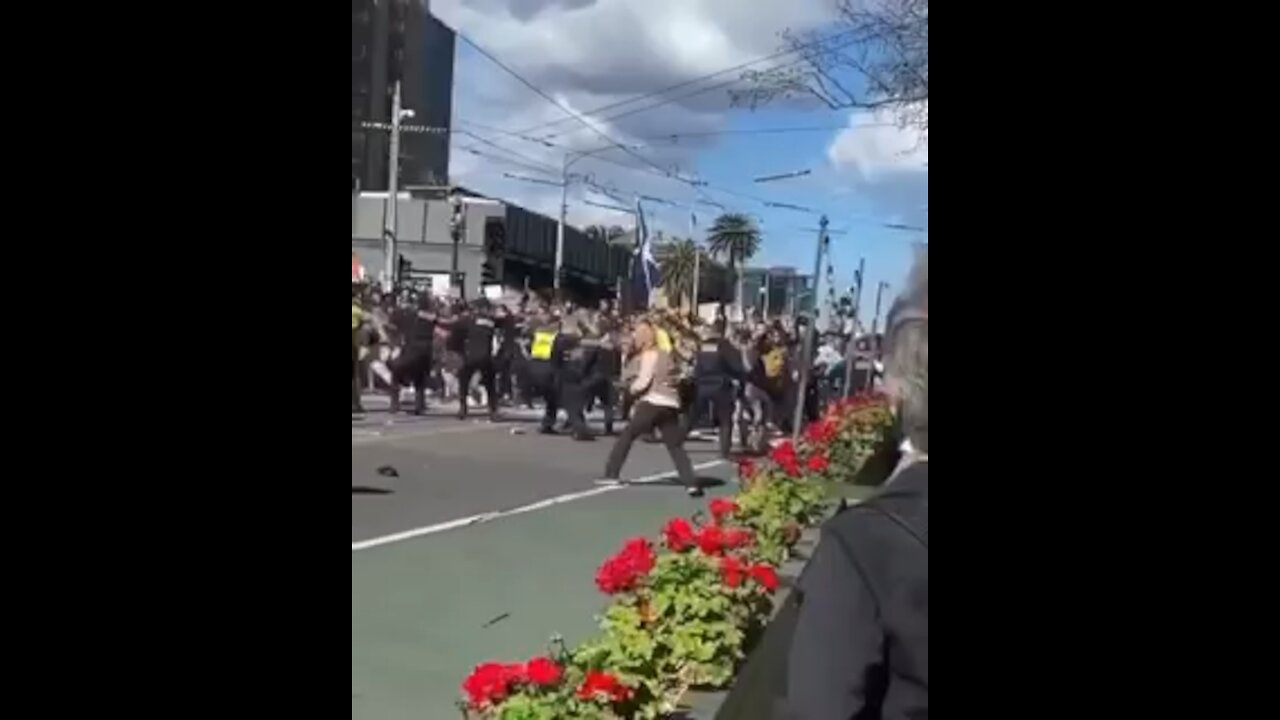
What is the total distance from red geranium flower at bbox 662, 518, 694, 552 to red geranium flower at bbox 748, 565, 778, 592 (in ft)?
1.52

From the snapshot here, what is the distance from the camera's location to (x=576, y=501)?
7438 millimetres

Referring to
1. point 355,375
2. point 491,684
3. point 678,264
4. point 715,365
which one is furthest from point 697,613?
point 715,365

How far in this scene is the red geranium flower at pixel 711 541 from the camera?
4320 mm

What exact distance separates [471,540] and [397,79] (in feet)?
17.1

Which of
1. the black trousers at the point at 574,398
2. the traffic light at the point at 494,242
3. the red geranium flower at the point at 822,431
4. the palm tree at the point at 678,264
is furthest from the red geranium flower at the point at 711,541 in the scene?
the black trousers at the point at 574,398

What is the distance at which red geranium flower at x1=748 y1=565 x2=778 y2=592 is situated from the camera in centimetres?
367

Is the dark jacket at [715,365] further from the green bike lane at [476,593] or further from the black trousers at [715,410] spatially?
the green bike lane at [476,593]

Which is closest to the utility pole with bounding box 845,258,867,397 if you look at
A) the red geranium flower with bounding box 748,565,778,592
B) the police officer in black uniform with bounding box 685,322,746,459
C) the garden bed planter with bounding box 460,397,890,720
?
the garden bed planter with bounding box 460,397,890,720

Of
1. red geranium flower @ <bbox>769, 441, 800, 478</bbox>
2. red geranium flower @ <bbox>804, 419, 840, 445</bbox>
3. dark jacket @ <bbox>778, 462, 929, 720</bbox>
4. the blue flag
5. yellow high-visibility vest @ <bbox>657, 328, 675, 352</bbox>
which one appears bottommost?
red geranium flower @ <bbox>769, 441, 800, 478</bbox>

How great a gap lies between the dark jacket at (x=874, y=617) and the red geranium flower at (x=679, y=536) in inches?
110

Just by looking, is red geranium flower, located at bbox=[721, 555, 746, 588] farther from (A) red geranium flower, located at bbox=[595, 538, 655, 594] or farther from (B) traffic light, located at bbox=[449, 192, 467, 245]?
(B) traffic light, located at bbox=[449, 192, 467, 245]
